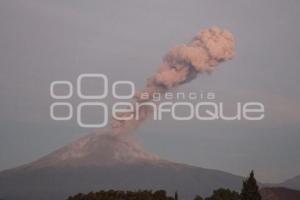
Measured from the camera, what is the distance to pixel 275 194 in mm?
117375

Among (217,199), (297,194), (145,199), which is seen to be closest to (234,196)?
A: (217,199)

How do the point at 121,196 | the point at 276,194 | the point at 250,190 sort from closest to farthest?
the point at 250,190
the point at 121,196
the point at 276,194

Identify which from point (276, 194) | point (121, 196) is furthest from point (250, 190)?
point (276, 194)

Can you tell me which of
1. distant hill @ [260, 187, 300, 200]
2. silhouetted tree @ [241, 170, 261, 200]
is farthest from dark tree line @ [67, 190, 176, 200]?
distant hill @ [260, 187, 300, 200]

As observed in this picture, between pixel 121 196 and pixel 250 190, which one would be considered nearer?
pixel 250 190

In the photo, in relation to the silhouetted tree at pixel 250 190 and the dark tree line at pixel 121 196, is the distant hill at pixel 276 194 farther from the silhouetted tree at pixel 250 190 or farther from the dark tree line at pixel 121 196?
the dark tree line at pixel 121 196

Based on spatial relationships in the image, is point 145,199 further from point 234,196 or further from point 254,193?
point 234,196

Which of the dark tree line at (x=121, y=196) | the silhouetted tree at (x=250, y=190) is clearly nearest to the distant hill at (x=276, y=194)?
the silhouetted tree at (x=250, y=190)

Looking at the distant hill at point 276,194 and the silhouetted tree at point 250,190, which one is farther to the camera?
the distant hill at point 276,194

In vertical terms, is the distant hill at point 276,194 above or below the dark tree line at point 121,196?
below

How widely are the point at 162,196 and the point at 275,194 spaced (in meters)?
38.4

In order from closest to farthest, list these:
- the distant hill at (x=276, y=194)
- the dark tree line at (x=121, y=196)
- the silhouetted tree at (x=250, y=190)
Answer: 1. the dark tree line at (x=121, y=196)
2. the silhouetted tree at (x=250, y=190)
3. the distant hill at (x=276, y=194)

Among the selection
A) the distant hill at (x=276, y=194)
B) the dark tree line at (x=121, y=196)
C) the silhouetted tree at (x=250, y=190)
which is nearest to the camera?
the dark tree line at (x=121, y=196)

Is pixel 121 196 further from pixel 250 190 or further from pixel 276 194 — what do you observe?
pixel 276 194
